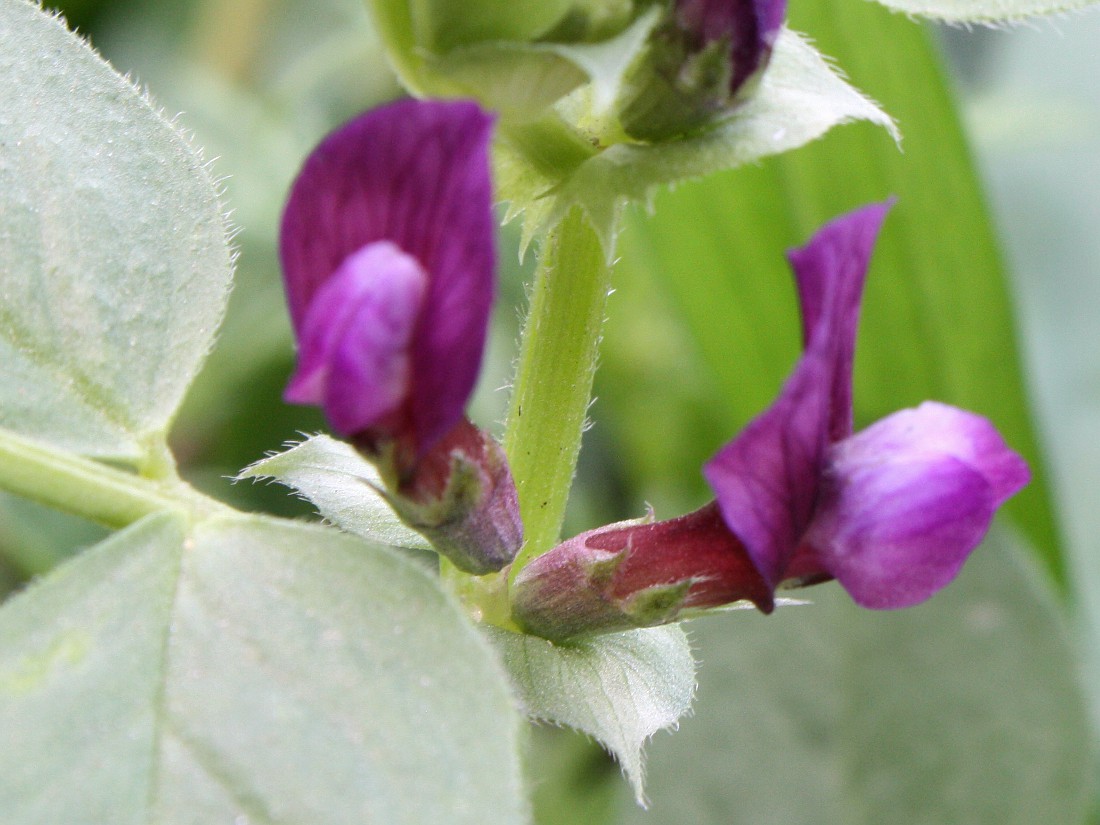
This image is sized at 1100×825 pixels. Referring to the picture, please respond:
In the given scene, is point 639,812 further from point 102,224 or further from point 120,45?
point 120,45

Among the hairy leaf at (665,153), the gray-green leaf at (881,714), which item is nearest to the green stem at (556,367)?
the hairy leaf at (665,153)

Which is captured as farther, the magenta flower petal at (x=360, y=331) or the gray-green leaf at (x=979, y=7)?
the gray-green leaf at (x=979, y=7)

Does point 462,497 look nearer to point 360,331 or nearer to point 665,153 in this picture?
point 360,331

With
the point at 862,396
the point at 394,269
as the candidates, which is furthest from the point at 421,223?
the point at 862,396

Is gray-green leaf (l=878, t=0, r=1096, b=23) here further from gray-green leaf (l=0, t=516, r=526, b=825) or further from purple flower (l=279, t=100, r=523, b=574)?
gray-green leaf (l=0, t=516, r=526, b=825)

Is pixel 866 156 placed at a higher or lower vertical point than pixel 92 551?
lower

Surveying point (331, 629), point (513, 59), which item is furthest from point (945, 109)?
point (331, 629)

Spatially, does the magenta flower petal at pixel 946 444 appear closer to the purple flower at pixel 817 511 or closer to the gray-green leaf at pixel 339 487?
the purple flower at pixel 817 511
